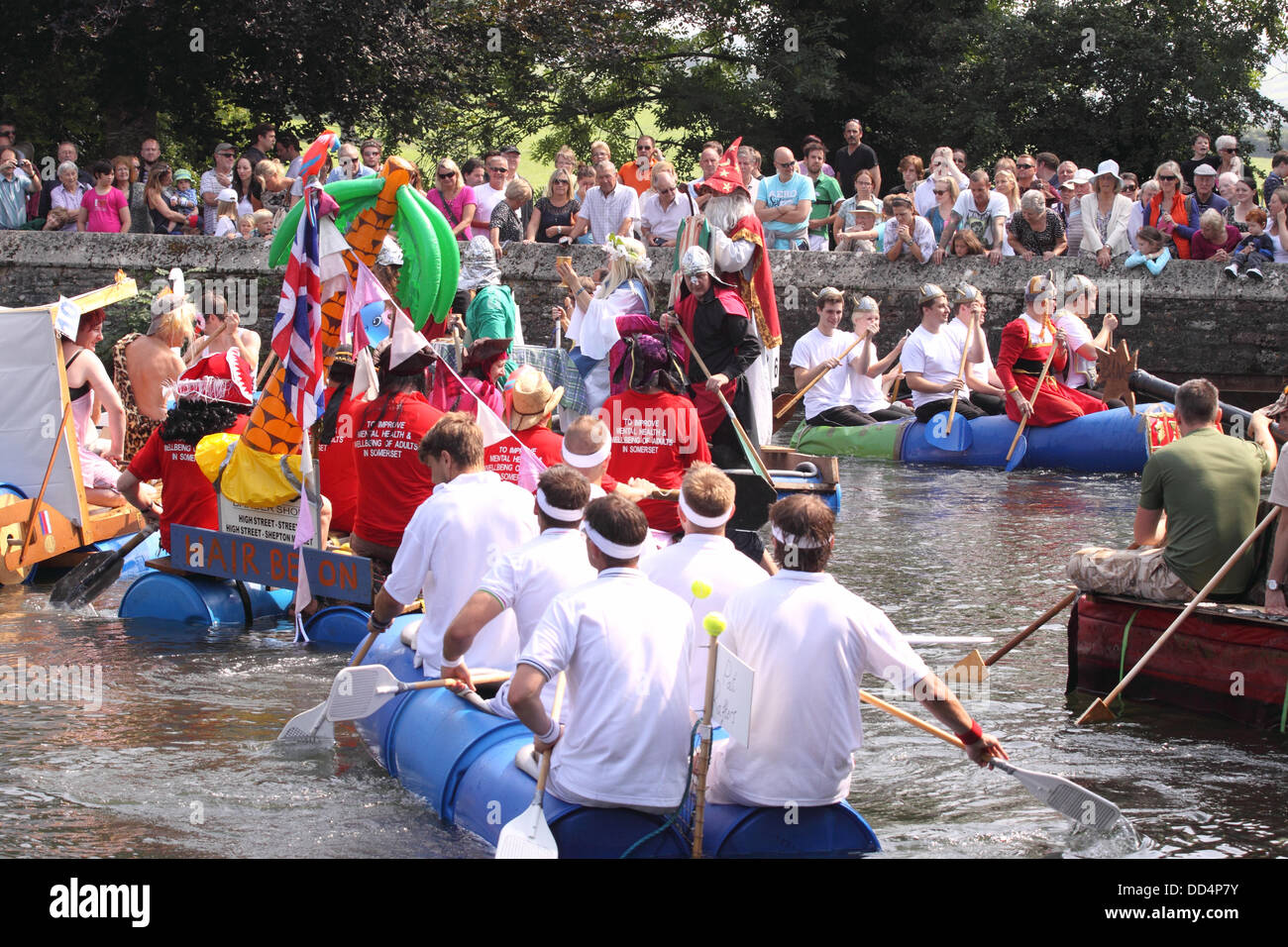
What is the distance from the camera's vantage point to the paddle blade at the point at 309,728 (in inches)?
242

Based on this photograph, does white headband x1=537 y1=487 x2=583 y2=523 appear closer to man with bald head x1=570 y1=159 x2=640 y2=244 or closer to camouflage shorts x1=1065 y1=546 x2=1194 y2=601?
camouflage shorts x1=1065 y1=546 x2=1194 y2=601

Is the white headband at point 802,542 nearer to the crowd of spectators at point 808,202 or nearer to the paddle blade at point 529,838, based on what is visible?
the paddle blade at point 529,838

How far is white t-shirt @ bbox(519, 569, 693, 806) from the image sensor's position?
4.55 metres

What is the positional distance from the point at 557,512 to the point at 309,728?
159cm

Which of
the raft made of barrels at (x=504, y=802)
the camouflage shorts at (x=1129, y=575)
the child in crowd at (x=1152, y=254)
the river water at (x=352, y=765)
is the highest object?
the child in crowd at (x=1152, y=254)

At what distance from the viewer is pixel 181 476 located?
8.41 meters

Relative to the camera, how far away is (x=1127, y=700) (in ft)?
23.3

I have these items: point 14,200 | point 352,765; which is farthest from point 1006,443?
point 14,200

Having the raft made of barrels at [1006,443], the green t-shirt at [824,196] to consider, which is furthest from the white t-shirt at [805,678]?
the green t-shirt at [824,196]

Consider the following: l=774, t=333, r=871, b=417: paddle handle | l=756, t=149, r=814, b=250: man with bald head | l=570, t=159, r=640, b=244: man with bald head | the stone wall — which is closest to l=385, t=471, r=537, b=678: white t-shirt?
l=774, t=333, r=871, b=417: paddle handle

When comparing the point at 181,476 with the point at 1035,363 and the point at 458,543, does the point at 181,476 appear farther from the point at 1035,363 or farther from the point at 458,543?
the point at 1035,363

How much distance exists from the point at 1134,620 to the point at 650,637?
10.6ft

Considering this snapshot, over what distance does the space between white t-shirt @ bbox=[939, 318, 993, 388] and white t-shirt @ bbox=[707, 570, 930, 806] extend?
33.1ft

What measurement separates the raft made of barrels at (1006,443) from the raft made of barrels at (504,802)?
8.59 meters
